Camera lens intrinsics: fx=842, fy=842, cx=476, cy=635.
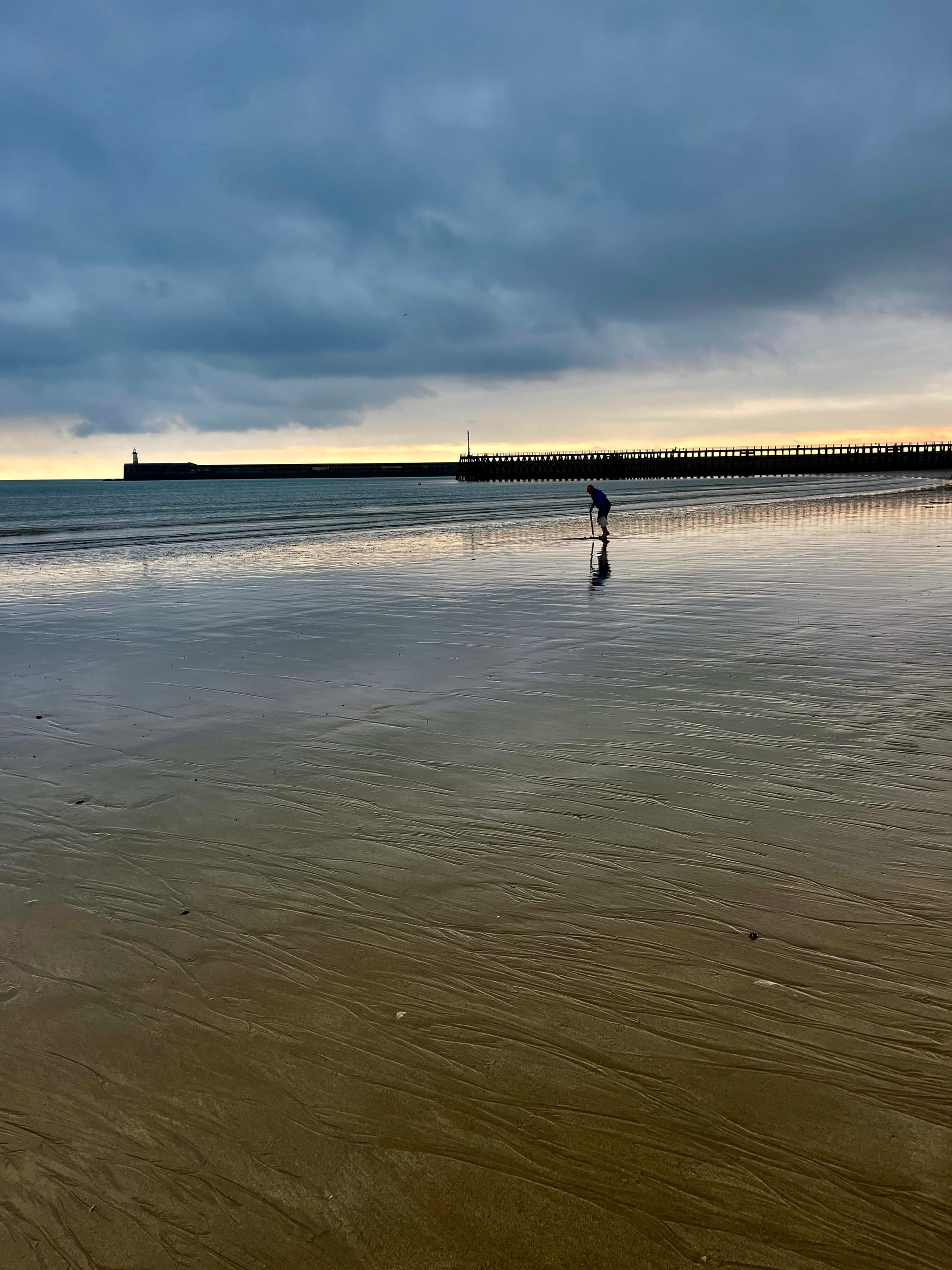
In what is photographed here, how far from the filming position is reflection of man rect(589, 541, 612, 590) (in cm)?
1652

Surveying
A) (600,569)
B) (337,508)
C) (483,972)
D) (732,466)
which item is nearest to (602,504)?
(600,569)

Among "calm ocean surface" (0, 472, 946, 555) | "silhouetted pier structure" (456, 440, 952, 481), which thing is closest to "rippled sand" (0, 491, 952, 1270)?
"calm ocean surface" (0, 472, 946, 555)

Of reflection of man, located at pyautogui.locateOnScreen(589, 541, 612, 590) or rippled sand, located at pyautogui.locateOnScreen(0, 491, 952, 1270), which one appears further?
reflection of man, located at pyautogui.locateOnScreen(589, 541, 612, 590)

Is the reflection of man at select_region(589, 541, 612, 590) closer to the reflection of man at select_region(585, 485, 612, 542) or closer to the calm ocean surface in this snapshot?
the reflection of man at select_region(585, 485, 612, 542)

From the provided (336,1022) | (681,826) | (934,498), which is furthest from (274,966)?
(934,498)

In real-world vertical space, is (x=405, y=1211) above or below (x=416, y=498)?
below

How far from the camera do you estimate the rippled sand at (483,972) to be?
8.93 feet

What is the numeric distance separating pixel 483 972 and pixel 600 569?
15472mm

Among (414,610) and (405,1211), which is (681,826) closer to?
(405,1211)

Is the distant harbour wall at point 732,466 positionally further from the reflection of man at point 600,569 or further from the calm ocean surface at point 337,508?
the reflection of man at point 600,569

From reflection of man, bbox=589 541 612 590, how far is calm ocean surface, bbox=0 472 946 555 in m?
15.7

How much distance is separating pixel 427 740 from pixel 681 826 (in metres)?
2.47

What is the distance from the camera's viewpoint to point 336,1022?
3.58m

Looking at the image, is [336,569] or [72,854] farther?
[336,569]
